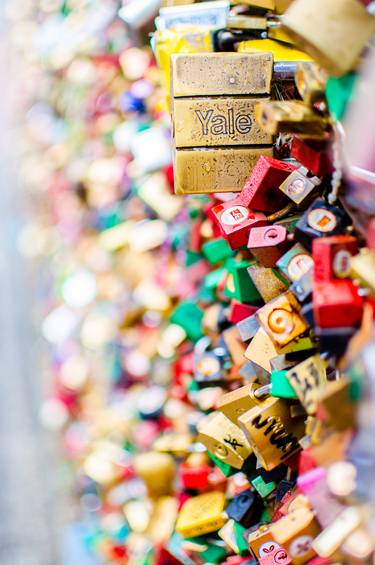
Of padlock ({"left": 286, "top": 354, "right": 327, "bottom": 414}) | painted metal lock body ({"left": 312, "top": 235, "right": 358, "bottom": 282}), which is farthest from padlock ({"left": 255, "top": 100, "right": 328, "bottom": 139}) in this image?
padlock ({"left": 286, "top": 354, "right": 327, "bottom": 414})

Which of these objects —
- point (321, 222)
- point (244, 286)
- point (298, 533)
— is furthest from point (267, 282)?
point (298, 533)

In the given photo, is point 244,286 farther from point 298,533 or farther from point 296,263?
point 298,533

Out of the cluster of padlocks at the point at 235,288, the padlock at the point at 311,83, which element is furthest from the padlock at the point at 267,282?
the padlock at the point at 311,83

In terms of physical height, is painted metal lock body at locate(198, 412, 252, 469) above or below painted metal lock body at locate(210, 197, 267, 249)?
below

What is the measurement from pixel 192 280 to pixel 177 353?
15 centimetres

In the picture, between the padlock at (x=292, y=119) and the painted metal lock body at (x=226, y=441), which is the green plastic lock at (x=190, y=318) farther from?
the padlock at (x=292, y=119)

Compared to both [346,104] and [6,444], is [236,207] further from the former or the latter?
[6,444]

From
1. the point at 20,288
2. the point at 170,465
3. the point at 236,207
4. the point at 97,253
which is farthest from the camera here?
the point at 20,288

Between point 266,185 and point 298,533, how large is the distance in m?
0.38

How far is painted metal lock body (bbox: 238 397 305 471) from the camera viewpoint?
2.55 ft


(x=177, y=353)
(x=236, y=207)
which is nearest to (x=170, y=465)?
(x=177, y=353)

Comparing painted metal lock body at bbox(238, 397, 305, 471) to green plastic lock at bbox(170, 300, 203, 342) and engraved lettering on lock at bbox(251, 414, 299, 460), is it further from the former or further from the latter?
green plastic lock at bbox(170, 300, 203, 342)

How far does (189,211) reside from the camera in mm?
1279

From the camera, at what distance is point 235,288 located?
91cm
